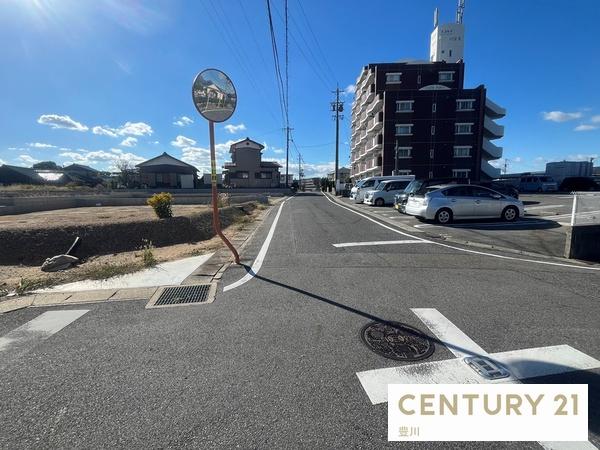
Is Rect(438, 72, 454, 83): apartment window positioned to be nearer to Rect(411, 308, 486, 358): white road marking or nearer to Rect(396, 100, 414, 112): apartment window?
Rect(396, 100, 414, 112): apartment window

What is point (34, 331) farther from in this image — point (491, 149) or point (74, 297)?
point (491, 149)

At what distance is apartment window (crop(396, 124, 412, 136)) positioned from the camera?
44781mm

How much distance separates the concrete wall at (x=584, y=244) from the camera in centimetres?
652

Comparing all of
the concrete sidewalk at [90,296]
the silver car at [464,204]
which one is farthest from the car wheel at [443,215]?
the concrete sidewalk at [90,296]

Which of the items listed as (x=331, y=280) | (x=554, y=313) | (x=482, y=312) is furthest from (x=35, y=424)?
(x=554, y=313)

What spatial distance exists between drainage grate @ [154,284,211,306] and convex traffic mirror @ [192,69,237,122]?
3.14 m

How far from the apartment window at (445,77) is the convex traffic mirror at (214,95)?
169ft

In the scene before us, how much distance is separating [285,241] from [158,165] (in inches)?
2092

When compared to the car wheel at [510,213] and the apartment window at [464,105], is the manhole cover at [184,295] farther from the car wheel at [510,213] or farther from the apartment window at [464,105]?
the apartment window at [464,105]

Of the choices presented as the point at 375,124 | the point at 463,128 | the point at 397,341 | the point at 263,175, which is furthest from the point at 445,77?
Answer: the point at 397,341

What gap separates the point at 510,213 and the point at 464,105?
133ft

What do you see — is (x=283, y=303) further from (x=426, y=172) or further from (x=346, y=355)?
(x=426, y=172)

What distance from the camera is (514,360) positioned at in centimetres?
263

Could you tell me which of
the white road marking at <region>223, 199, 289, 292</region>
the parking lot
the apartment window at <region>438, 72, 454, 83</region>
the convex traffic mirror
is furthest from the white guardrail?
the apartment window at <region>438, 72, 454, 83</region>
